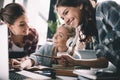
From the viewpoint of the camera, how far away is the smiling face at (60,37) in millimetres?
1954

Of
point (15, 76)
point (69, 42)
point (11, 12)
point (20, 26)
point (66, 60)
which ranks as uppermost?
point (11, 12)

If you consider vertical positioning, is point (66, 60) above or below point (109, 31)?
below

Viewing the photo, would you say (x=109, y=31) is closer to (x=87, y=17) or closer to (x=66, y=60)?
(x=87, y=17)

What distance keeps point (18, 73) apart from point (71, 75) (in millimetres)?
447

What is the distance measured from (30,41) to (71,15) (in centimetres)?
42

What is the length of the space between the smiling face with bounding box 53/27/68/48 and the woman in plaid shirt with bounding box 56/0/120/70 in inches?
3.0

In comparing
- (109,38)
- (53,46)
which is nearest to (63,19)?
(53,46)

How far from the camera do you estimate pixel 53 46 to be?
198cm

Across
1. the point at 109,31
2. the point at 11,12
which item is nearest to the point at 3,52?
the point at 11,12

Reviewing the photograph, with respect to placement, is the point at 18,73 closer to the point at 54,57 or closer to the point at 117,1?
the point at 54,57

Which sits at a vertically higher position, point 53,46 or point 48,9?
point 48,9

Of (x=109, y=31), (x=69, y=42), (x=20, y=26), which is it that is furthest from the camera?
(x=20, y=26)

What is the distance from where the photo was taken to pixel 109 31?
72.7 inches

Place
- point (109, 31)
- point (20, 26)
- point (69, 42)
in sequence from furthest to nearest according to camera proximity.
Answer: point (20, 26) < point (69, 42) < point (109, 31)
